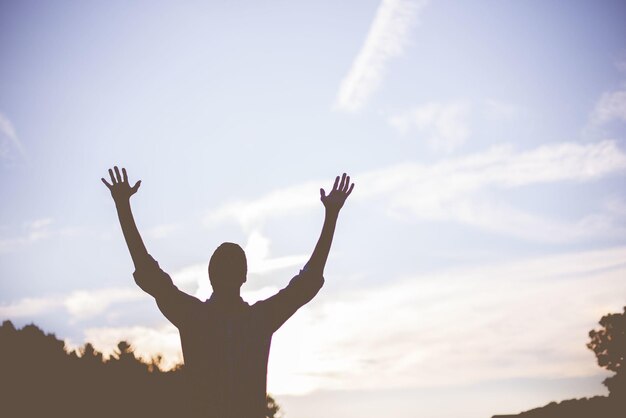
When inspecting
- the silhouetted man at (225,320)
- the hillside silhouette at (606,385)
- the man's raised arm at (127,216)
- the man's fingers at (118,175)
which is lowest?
the hillside silhouette at (606,385)

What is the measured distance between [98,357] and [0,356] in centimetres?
1172

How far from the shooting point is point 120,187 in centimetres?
273

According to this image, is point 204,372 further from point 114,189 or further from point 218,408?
point 114,189

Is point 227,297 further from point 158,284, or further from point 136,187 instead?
point 136,187

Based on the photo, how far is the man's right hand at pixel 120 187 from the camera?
2680 mm

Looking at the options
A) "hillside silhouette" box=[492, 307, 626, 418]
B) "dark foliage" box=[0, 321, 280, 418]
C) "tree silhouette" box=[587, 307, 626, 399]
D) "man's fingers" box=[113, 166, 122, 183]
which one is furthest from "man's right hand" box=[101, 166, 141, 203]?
"tree silhouette" box=[587, 307, 626, 399]

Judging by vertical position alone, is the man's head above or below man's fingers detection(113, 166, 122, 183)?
below

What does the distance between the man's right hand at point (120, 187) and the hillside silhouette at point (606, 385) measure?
50.3 feet

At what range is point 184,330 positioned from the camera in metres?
2.36

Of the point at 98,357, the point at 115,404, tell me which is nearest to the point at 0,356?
the point at 115,404

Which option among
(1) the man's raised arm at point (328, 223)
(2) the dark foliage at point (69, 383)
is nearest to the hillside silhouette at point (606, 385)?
(1) the man's raised arm at point (328, 223)

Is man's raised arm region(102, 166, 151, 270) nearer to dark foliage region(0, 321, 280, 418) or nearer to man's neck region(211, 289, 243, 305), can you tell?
man's neck region(211, 289, 243, 305)

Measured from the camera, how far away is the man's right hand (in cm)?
268

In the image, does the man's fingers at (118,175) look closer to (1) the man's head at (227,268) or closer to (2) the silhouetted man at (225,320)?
(2) the silhouetted man at (225,320)
